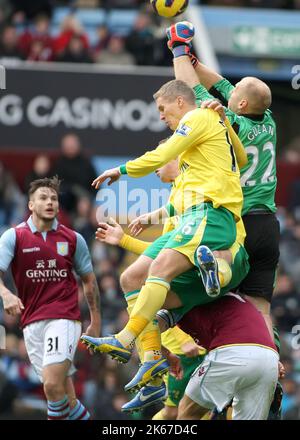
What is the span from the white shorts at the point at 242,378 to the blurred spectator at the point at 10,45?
38.5ft

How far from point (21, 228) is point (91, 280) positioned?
911 mm

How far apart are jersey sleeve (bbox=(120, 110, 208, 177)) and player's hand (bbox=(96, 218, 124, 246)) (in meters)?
1.05

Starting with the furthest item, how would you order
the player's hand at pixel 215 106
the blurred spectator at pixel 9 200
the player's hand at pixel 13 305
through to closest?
the blurred spectator at pixel 9 200, the player's hand at pixel 13 305, the player's hand at pixel 215 106

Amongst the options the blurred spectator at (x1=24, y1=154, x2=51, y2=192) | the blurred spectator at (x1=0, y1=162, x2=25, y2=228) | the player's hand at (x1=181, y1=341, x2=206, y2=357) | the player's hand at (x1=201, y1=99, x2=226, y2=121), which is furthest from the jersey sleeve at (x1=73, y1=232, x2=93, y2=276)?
the blurred spectator at (x1=0, y1=162, x2=25, y2=228)

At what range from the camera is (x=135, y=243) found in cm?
1255

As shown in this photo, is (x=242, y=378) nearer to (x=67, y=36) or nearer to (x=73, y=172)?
(x=73, y=172)

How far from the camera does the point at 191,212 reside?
11414 mm

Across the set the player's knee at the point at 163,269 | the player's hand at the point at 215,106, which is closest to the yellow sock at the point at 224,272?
the player's knee at the point at 163,269

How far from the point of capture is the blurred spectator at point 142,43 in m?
22.8

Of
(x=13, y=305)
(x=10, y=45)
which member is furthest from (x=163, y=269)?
(x=10, y=45)

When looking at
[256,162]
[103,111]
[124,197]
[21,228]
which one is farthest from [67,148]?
[256,162]

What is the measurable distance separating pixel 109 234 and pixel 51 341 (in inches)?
61.7

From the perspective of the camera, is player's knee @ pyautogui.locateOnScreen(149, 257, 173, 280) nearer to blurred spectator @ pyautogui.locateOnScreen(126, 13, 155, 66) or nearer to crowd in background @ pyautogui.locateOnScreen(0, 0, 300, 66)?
crowd in background @ pyautogui.locateOnScreen(0, 0, 300, 66)

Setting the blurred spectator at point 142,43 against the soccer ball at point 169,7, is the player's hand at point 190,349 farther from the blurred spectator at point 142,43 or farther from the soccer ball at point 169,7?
the blurred spectator at point 142,43
